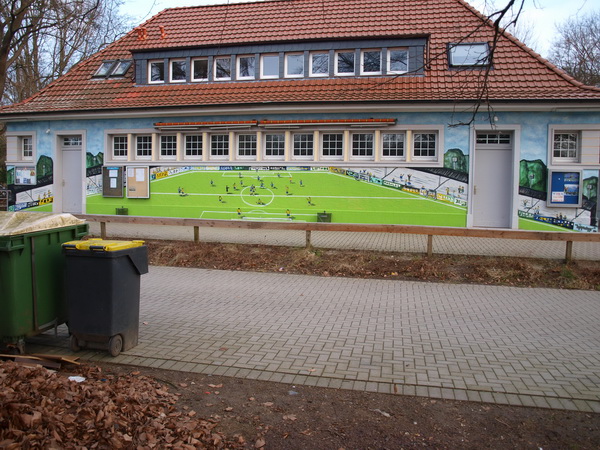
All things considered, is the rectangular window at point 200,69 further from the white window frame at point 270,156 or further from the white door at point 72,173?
the white door at point 72,173

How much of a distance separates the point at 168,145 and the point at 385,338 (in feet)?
45.1

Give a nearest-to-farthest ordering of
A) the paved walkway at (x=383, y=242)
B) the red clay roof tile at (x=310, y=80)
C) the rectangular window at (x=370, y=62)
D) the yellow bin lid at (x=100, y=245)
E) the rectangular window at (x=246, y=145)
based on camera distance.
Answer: the yellow bin lid at (x=100, y=245) < the paved walkway at (x=383, y=242) < the red clay roof tile at (x=310, y=80) < the rectangular window at (x=370, y=62) < the rectangular window at (x=246, y=145)

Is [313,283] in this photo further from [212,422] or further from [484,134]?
[484,134]

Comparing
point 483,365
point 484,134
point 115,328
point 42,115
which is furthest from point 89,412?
point 42,115

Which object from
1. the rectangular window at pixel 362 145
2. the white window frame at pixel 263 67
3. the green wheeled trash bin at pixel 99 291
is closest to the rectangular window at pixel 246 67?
the white window frame at pixel 263 67

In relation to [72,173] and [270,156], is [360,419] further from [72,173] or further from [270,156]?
[72,173]

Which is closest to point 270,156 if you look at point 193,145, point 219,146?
point 219,146

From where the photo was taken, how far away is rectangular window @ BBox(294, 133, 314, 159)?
16.6m

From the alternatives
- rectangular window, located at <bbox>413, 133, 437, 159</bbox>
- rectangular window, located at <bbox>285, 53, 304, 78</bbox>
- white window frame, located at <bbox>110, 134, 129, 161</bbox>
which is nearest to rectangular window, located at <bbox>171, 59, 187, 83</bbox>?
white window frame, located at <bbox>110, 134, 129, 161</bbox>

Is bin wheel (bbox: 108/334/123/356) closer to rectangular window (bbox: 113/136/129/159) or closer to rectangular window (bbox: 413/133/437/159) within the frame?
rectangular window (bbox: 413/133/437/159)

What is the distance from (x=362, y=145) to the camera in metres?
16.2

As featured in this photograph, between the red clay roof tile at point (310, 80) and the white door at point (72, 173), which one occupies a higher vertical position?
the red clay roof tile at point (310, 80)

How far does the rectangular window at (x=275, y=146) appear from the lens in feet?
55.0

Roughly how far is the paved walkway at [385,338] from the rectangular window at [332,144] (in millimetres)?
8014
